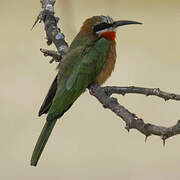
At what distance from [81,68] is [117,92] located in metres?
0.40

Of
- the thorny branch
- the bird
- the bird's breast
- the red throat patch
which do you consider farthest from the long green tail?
the red throat patch

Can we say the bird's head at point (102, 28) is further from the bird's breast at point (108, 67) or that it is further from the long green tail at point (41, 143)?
the long green tail at point (41, 143)

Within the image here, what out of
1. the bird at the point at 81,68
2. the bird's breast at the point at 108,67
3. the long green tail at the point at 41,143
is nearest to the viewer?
the long green tail at the point at 41,143

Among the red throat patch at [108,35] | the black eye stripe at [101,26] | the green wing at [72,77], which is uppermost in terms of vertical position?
the black eye stripe at [101,26]

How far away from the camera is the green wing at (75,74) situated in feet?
8.52

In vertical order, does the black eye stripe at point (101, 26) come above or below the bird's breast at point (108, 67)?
above

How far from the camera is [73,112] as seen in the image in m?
4.29

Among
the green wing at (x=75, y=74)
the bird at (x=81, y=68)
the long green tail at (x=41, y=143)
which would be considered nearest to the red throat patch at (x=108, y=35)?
the bird at (x=81, y=68)

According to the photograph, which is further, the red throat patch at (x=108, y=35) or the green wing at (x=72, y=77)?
the red throat patch at (x=108, y=35)

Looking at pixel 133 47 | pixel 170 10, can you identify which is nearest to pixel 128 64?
pixel 133 47

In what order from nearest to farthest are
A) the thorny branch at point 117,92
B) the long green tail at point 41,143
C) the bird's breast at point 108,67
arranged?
the thorny branch at point 117,92 < the long green tail at point 41,143 < the bird's breast at point 108,67

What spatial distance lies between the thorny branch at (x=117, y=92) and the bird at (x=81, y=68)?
49 millimetres

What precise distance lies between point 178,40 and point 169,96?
246 cm

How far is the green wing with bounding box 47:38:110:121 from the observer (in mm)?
2598
